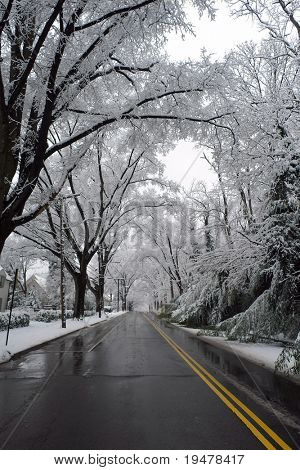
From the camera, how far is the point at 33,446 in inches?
183

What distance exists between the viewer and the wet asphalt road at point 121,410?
15.9ft

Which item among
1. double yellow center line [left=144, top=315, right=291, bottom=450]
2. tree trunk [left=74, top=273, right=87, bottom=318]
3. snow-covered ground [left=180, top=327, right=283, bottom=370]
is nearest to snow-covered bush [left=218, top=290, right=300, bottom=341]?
snow-covered ground [left=180, top=327, right=283, bottom=370]

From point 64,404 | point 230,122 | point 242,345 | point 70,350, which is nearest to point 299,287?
point 242,345

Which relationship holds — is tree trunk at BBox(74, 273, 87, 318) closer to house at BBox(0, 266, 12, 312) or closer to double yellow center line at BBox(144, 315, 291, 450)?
house at BBox(0, 266, 12, 312)

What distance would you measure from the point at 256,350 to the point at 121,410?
29.6 feet

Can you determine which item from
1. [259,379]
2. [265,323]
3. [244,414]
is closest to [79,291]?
[265,323]

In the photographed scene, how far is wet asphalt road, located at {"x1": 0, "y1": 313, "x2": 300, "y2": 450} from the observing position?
4840 mm

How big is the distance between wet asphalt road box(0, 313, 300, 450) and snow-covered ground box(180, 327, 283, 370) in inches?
83.2

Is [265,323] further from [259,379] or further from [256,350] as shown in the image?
[259,379]

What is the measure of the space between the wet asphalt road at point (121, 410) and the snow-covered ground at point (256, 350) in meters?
2.11

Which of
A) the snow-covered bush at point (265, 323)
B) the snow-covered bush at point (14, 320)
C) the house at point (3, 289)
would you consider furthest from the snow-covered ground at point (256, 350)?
the house at point (3, 289)

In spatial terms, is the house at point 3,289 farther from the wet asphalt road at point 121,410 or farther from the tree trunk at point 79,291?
the wet asphalt road at point 121,410

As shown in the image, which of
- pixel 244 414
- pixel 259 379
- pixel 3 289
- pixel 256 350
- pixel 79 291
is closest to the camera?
pixel 244 414

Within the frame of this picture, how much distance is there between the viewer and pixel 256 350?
14086 mm
